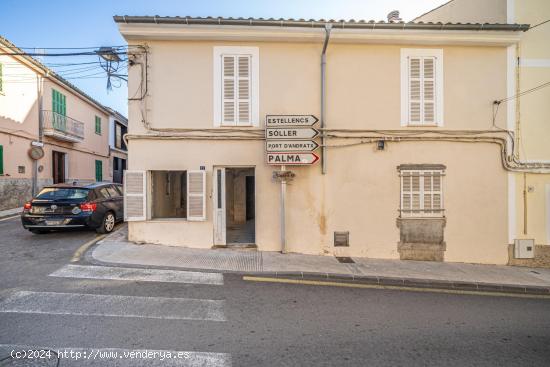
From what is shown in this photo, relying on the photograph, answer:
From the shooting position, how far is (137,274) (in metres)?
5.14

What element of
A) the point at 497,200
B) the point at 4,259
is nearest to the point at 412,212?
the point at 497,200

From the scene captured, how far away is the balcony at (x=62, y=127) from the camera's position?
1521 centimetres

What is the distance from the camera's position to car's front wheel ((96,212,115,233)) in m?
8.06

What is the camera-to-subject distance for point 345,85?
7.32 m

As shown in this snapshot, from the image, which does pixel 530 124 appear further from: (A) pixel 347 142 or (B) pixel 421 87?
(A) pixel 347 142

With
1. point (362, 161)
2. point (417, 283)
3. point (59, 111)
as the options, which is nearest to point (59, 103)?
point (59, 111)

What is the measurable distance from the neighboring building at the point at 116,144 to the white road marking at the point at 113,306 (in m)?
21.8

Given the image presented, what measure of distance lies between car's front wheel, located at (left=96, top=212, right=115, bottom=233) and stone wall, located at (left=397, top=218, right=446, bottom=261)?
8.57 meters

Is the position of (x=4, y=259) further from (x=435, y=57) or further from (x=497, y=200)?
(x=497, y=200)

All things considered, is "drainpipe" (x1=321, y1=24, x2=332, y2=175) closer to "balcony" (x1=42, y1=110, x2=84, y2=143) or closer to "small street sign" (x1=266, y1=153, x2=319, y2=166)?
"small street sign" (x1=266, y1=153, x2=319, y2=166)

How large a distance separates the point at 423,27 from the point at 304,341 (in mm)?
7933

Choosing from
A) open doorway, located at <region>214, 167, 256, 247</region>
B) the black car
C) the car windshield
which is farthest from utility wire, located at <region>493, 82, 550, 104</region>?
the car windshield

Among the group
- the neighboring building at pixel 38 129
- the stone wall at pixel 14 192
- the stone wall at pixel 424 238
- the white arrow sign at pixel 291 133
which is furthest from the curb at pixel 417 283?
the neighboring building at pixel 38 129

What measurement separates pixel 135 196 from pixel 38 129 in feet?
41.5
